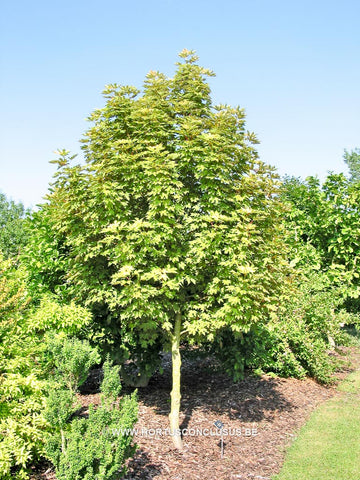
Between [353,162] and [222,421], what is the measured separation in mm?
48823

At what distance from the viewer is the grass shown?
5.42 m

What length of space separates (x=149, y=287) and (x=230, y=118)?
105 inches

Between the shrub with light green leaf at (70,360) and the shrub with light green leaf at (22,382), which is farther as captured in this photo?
the shrub with light green leaf at (70,360)

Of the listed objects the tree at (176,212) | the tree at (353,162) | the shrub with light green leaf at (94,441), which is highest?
the tree at (353,162)

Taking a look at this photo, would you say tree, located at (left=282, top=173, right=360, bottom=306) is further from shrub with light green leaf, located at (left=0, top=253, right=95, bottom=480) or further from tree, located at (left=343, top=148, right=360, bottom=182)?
tree, located at (left=343, top=148, right=360, bottom=182)

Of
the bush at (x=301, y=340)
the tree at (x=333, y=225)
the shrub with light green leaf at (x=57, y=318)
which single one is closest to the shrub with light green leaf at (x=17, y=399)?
the shrub with light green leaf at (x=57, y=318)

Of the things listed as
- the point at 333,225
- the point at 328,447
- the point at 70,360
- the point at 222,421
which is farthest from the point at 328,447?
the point at 333,225

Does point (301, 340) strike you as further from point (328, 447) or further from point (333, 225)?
point (333, 225)

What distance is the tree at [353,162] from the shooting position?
48281mm

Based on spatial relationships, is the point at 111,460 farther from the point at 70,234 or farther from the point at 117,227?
the point at 70,234

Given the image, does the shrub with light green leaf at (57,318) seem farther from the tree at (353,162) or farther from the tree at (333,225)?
the tree at (353,162)

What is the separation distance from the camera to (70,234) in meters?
6.64

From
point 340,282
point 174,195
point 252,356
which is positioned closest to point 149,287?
point 174,195

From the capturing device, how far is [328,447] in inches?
245
